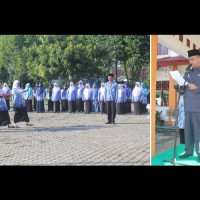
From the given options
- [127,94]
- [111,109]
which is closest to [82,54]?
[127,94]

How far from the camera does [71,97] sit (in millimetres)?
13062

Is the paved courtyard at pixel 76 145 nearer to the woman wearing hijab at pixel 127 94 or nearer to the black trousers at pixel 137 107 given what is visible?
the black trousers at pixel 137 107

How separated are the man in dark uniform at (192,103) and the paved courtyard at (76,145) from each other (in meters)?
0.89

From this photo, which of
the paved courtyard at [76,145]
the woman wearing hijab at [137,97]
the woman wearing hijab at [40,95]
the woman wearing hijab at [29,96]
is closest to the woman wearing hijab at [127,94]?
the woman wearing hijab at [137,97]

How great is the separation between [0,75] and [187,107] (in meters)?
22.0

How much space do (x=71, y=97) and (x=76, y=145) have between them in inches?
279

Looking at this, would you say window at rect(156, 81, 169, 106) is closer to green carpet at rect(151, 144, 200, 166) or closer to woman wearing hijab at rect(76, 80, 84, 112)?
green carpet at rect(151, 144, 200, 166)

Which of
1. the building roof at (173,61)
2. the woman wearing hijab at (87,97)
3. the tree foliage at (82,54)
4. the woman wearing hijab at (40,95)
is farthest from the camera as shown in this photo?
the tree foliage at (82,54)

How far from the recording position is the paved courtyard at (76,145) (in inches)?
190

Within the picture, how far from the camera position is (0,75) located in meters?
23.5

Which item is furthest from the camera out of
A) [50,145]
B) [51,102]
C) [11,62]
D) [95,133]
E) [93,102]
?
[11,62]

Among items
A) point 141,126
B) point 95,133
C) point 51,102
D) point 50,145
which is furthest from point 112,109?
point 51,102

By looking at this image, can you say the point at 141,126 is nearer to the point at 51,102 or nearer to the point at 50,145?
the point at 50,145

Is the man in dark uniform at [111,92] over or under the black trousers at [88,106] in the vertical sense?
over
